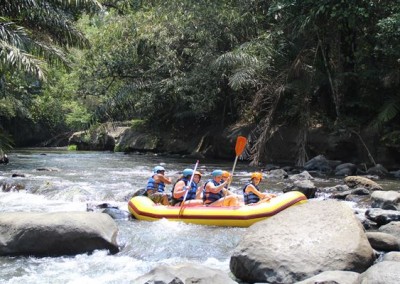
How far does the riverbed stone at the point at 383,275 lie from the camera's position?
4.23 metres

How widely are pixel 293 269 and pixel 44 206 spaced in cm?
608

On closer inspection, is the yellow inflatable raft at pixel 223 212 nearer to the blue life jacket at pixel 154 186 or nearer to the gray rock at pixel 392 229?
the blue life jacket at pixel 154 186

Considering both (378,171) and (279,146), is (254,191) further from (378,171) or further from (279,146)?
(279,146)

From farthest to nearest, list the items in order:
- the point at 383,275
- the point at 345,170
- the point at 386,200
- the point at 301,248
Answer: the point at 345,170, the point at 386,200, the point at 301,248, the point at 383,275

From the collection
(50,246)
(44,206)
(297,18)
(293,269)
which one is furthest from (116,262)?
(297,18)

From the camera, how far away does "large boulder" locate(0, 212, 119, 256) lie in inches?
250

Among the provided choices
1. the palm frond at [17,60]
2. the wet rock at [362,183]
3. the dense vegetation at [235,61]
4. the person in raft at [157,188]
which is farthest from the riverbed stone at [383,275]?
the dense vegetation at [235,61]

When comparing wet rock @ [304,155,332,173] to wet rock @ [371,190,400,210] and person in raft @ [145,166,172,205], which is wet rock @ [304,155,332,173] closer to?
wet rock @ [371,190,400,210]

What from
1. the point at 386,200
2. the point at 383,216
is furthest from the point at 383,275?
the point at 386,200

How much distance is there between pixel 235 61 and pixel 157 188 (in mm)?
8617

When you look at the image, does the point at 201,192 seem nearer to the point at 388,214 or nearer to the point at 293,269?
the point at 388,214

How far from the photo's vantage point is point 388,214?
8047mm

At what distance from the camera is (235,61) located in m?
17.3

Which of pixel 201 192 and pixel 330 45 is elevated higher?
pixel 330 45
